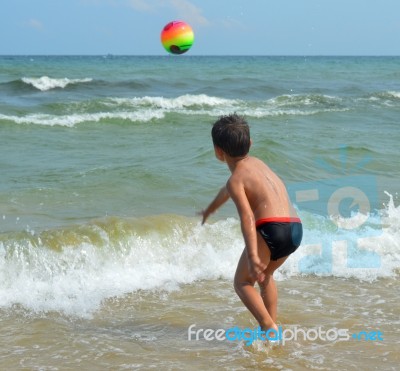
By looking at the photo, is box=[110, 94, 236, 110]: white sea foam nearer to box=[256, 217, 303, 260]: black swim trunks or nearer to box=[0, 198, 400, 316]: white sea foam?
box=[0, 198, 400, 316]: white sea foam

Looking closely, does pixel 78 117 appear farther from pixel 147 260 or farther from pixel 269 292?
pixel 269 292

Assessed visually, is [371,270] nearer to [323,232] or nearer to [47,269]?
[323,232]

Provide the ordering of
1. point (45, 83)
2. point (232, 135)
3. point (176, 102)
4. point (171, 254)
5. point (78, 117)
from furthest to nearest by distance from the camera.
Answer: point (45, 83) < point (176, 102) < point (78, 117) < point (171, 254) < point (232, 135)

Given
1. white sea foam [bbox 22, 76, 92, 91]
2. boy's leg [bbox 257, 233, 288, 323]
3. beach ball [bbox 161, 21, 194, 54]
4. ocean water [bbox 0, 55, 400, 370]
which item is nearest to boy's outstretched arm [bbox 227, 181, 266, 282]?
boy's leg [bbox 257, 233, 288, 323]

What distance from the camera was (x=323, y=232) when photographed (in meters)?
7.28

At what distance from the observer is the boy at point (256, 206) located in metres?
3.94

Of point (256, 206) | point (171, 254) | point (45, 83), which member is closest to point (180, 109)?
point (45, 83)

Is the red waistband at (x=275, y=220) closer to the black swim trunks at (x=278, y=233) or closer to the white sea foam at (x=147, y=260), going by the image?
the black swim trunks at (x=278, y=233)

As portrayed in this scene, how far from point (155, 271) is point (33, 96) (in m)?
18.3

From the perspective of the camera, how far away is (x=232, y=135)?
395 cm

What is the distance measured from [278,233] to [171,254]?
8.75 feet

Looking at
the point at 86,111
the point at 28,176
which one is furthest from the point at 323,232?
the point at 86,111

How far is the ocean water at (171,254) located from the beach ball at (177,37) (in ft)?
5.70

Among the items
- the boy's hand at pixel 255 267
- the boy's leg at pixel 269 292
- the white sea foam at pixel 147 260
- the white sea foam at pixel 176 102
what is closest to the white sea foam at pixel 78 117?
the white sea foam at pixel 176 102
